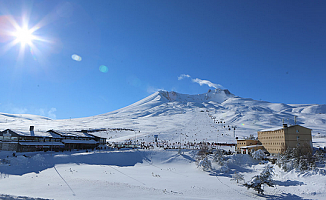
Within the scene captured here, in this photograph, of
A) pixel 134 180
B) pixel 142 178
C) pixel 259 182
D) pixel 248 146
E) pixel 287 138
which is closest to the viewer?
pixel 259 182

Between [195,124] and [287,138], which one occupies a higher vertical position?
[195,124]

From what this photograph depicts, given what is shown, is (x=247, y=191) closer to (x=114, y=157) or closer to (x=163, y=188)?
(x=163, y=188)

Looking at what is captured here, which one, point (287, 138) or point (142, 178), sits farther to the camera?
point (287, 138)

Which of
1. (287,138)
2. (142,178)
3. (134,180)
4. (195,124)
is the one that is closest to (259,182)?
(142,178)

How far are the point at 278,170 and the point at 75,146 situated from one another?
3540cm

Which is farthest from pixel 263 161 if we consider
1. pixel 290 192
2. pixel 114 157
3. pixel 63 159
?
pixel 63 159

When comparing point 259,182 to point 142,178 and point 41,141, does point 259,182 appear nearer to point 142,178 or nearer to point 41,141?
point 142,178

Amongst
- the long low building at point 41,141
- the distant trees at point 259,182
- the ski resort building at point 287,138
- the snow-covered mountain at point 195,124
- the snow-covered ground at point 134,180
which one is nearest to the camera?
the snow-covered ground at point 134,180

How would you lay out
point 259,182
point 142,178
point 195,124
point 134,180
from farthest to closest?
point 195,124, point 142,178, point 134,180, point 259,182

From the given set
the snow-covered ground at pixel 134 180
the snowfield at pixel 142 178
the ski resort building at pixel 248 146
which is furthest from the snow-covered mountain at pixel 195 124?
the snow-covered ground at pixel 134 180

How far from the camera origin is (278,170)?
99.2ft

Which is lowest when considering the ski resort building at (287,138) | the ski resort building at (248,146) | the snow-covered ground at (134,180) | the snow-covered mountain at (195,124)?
the snow-covered ground at (134,180)

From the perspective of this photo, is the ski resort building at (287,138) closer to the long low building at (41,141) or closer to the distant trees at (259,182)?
the distant trees at (259,182)

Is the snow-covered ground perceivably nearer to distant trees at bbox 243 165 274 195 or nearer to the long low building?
distant trees at bbox 243 165 274 195
